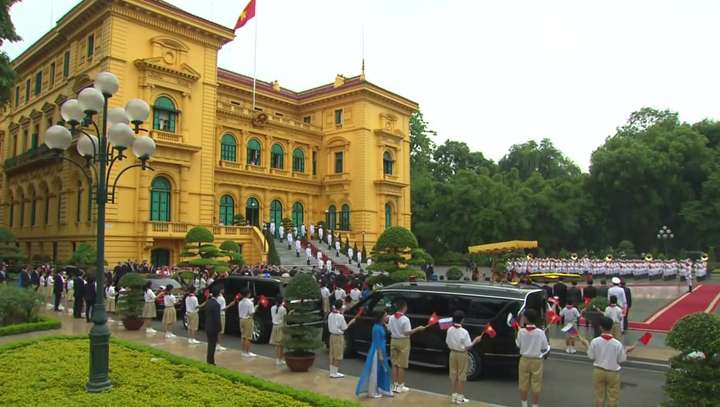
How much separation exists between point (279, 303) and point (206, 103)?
25.1 meters

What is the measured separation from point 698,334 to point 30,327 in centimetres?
1596

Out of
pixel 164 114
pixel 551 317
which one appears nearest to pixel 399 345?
pixel 551 317

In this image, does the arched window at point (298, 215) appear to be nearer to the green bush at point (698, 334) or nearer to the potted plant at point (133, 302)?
the potted plant at point (133, 302)

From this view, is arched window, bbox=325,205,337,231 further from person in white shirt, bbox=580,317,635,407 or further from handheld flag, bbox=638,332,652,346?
person in white shirt, bbox=580,317,635,407

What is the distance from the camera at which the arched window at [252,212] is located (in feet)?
135

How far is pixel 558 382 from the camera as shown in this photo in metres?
10.6

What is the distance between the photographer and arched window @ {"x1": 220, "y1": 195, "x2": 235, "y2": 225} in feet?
130

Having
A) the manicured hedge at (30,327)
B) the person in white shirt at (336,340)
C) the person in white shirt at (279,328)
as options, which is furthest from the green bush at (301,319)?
the manicured hedge at (30,327)

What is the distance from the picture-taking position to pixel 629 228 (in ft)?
170

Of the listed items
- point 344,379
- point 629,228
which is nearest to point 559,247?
point 629,228

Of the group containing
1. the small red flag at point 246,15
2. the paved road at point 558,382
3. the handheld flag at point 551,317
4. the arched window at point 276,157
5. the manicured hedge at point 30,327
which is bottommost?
the paved road at point 558,382

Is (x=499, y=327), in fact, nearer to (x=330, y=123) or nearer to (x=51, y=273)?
(x=51, y=273)

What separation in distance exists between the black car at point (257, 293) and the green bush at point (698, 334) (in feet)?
30.0

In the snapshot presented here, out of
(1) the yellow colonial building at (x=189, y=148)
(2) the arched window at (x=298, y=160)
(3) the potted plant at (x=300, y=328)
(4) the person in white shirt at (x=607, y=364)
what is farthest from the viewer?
(2) the arched window at (x=298, y=160)
